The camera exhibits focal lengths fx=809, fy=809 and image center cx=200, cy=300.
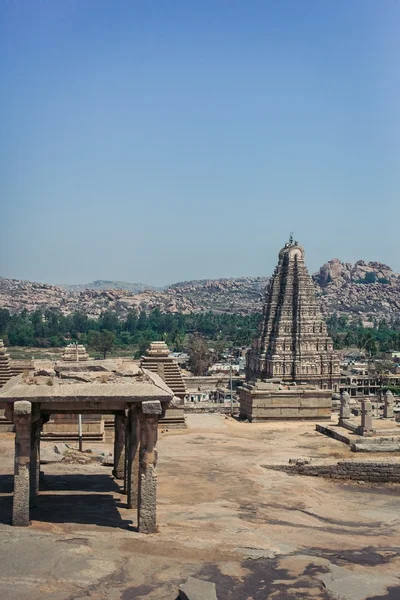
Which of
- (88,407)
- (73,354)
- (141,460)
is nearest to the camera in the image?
(141,460)

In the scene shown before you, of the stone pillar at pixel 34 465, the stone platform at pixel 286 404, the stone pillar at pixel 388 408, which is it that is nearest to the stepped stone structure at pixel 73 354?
the stone platform at pixel 286 404

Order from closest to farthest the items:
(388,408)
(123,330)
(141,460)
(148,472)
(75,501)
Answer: (148,472), (141,460), (75,501), (388,408), (123,330)

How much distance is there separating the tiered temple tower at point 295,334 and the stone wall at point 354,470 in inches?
1119

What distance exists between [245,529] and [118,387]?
331 cm

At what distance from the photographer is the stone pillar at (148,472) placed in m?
12.1

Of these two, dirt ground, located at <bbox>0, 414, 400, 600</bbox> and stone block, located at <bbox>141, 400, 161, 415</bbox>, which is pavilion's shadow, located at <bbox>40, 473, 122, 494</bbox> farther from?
stone block, located at <bbox>141, 400, 161, 415</bbox>

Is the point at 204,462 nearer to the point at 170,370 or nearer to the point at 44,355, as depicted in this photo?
the point at 170,370

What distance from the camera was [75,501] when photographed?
569 inches

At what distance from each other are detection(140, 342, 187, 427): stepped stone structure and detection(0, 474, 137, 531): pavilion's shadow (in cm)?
996

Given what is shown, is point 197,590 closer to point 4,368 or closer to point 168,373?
point 4,368

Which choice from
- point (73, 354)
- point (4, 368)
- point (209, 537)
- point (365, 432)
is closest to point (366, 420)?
point (365, 432)

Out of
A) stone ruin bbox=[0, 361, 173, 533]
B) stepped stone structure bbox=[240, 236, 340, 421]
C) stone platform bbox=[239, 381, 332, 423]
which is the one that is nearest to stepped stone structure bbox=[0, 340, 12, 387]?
stone platform bbox=[239, 381, 332, 423]

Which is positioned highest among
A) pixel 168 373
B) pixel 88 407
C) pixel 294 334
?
pixel 294 334

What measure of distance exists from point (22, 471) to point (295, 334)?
38045 mm
